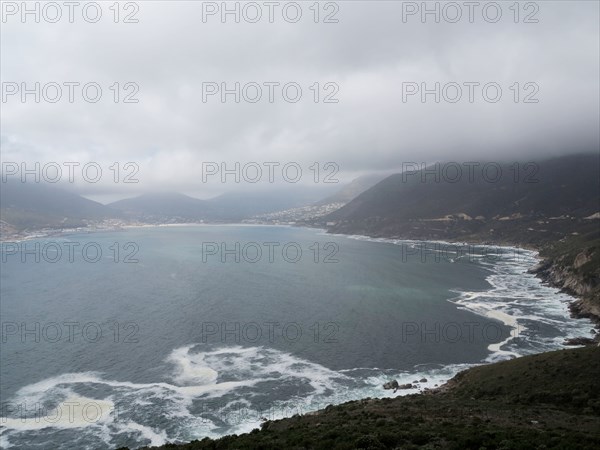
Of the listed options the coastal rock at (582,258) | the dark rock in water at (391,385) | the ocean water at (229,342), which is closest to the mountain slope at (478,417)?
the dark rock in water at (391,385)

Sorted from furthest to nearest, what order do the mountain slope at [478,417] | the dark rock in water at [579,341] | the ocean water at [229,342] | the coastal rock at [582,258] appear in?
the coastal rock at [582,258], the dark rock in water at [579,341], the ocean water at [229,342], the mountain slope at [478,417]

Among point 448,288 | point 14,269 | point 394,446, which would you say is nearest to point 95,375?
point 394,446

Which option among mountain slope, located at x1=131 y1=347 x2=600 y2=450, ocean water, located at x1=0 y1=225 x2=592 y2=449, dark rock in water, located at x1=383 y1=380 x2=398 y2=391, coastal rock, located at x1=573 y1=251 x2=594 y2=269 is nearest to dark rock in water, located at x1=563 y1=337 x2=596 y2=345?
ocean water, located at x1=0 y1=225 x2=592 y2=449

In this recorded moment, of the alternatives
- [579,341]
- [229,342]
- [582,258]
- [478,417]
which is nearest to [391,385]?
[478,417]

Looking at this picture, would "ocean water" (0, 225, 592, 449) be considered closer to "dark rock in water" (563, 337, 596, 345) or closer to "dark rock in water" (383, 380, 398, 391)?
"dark rock in water" (383, 380, 398, 391)

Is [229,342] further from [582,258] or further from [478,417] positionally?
[582,258]

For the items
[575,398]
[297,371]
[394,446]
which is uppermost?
[394,446]

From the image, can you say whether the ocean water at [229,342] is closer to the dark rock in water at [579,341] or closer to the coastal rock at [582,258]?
the dark rock in water at [579,341]

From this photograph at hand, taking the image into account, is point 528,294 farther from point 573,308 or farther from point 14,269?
point 14,269
